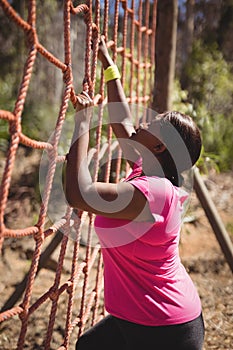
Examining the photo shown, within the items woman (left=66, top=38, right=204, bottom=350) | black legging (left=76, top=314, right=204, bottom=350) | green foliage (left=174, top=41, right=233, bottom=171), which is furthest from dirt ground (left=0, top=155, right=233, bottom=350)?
green foliage (left=174, top=41, right=233, bottom=171)

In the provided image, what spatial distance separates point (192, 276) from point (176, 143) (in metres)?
2.01

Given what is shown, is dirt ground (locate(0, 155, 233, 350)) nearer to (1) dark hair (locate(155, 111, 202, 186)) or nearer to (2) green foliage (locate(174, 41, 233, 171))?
(1) dark hair (locate(155, 111, 202, 186))

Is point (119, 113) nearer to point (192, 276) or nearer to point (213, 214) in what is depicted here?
point (213, 214)

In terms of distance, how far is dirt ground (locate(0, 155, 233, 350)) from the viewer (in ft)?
8.06

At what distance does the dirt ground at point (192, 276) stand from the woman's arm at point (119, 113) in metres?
1.08

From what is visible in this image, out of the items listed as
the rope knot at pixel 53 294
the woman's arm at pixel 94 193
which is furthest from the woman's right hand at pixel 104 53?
the rope knot at pixel 53 294

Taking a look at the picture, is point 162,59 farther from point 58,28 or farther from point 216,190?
point 58,28

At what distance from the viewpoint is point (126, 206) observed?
1178mm

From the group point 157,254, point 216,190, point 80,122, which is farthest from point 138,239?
point 216,190

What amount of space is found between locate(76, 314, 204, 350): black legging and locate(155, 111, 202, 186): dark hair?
40 centimetres

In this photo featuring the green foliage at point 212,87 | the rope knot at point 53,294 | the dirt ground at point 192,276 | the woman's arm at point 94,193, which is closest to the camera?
the woman's arm at point 94,193

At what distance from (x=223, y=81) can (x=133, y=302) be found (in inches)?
218

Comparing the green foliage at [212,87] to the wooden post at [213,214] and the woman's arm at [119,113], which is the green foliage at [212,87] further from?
the woman's arm at [119,113]

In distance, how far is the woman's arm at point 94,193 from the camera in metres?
1.13
